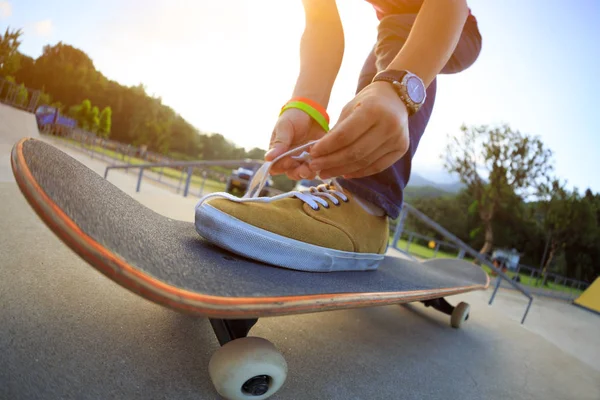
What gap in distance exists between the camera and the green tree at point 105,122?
19.7 m

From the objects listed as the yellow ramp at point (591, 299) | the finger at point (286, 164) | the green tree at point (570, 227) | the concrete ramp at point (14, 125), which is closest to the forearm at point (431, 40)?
the finger at point (286, 164)

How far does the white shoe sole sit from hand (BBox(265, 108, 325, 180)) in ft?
1.11

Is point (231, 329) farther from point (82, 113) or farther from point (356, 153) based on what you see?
point (82, 113)

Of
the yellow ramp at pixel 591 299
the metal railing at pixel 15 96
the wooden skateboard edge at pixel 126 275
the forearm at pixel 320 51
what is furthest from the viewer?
the yellow ramp at pixel 591 299

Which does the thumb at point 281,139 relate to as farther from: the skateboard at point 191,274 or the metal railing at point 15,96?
the metal railing at point 15,96

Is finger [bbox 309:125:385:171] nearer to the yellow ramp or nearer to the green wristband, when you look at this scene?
the green wristband

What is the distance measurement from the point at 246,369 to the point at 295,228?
0.28 m

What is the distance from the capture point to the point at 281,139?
3.34ft

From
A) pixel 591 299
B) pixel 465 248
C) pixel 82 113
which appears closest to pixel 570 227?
pixel 591 299

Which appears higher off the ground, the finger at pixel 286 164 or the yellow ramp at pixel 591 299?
the finger at pixel 286 164

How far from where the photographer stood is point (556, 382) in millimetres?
1267

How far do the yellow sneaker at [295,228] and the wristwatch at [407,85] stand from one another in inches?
12.0

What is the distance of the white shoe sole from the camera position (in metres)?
0.61

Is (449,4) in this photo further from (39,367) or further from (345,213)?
(39,367)
